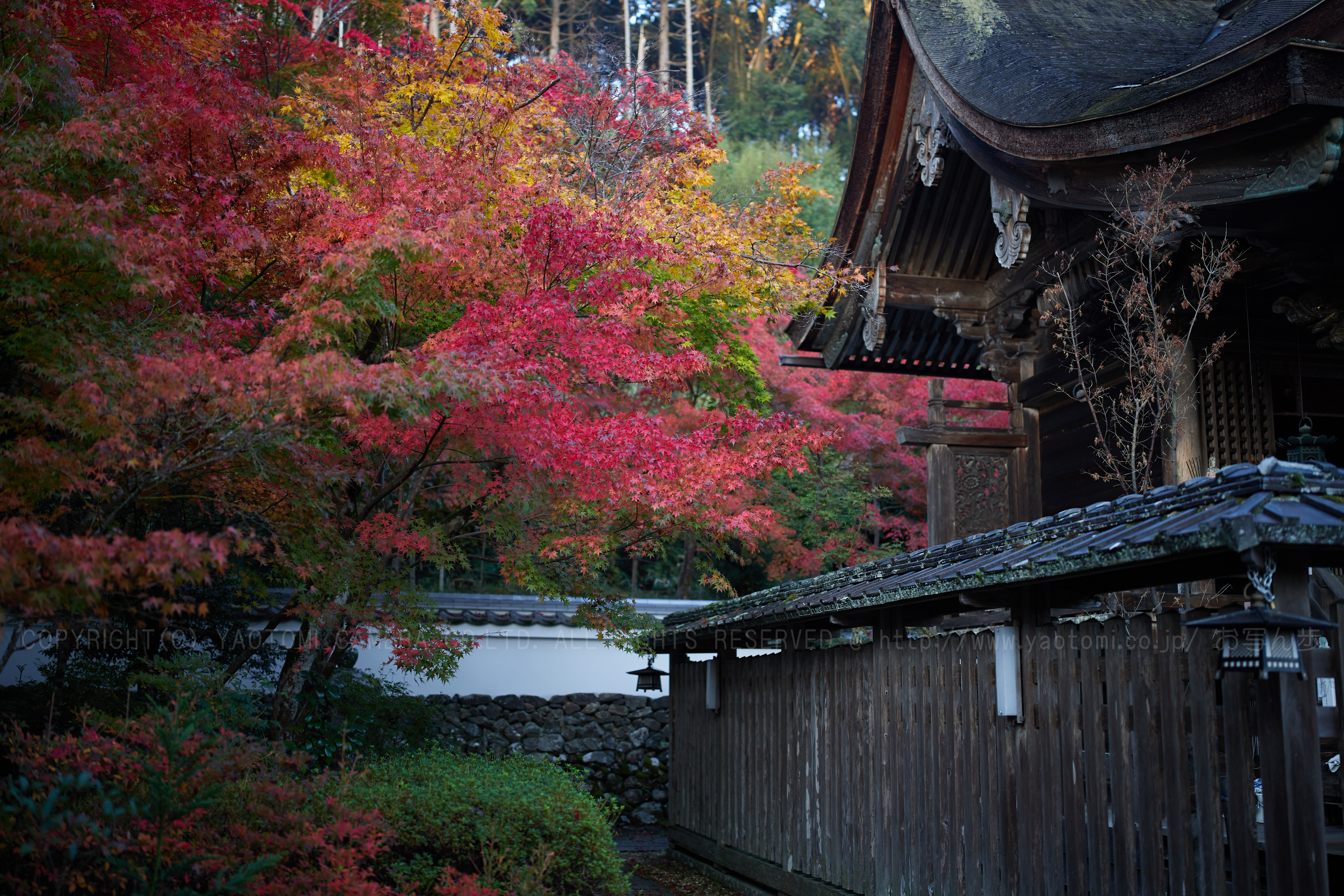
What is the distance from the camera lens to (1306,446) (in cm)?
695

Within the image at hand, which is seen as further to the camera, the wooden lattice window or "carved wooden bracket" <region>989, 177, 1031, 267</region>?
"carved wooden bracket" <region>989, 177, 1031, 267</region>

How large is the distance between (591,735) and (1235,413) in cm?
1131

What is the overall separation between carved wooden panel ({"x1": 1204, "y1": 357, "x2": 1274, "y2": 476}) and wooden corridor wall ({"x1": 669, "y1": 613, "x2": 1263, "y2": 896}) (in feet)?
8.38

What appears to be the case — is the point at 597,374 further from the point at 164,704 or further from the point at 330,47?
the point at 330,47

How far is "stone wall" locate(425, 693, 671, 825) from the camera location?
15688 mm

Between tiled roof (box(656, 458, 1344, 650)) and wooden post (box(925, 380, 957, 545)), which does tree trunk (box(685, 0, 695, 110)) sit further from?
tiled roof (box(656, 458, 1344, 650))

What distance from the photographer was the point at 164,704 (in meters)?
8.74

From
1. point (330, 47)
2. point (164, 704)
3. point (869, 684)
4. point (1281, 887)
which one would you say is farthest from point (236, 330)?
point (330, 47)

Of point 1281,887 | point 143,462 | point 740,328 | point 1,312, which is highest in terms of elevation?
point 740,328

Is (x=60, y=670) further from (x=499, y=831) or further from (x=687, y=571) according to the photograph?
(x=687, y=571)

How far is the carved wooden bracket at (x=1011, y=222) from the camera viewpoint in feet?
26.8

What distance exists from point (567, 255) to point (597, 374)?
1.25m

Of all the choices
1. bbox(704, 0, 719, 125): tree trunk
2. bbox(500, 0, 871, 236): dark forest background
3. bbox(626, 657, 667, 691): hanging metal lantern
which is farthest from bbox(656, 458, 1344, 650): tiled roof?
bbox(704, 0, 719, 125): tree trunk

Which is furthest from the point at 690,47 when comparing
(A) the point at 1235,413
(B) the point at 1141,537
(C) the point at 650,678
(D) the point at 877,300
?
(B) the point at 1141,537
